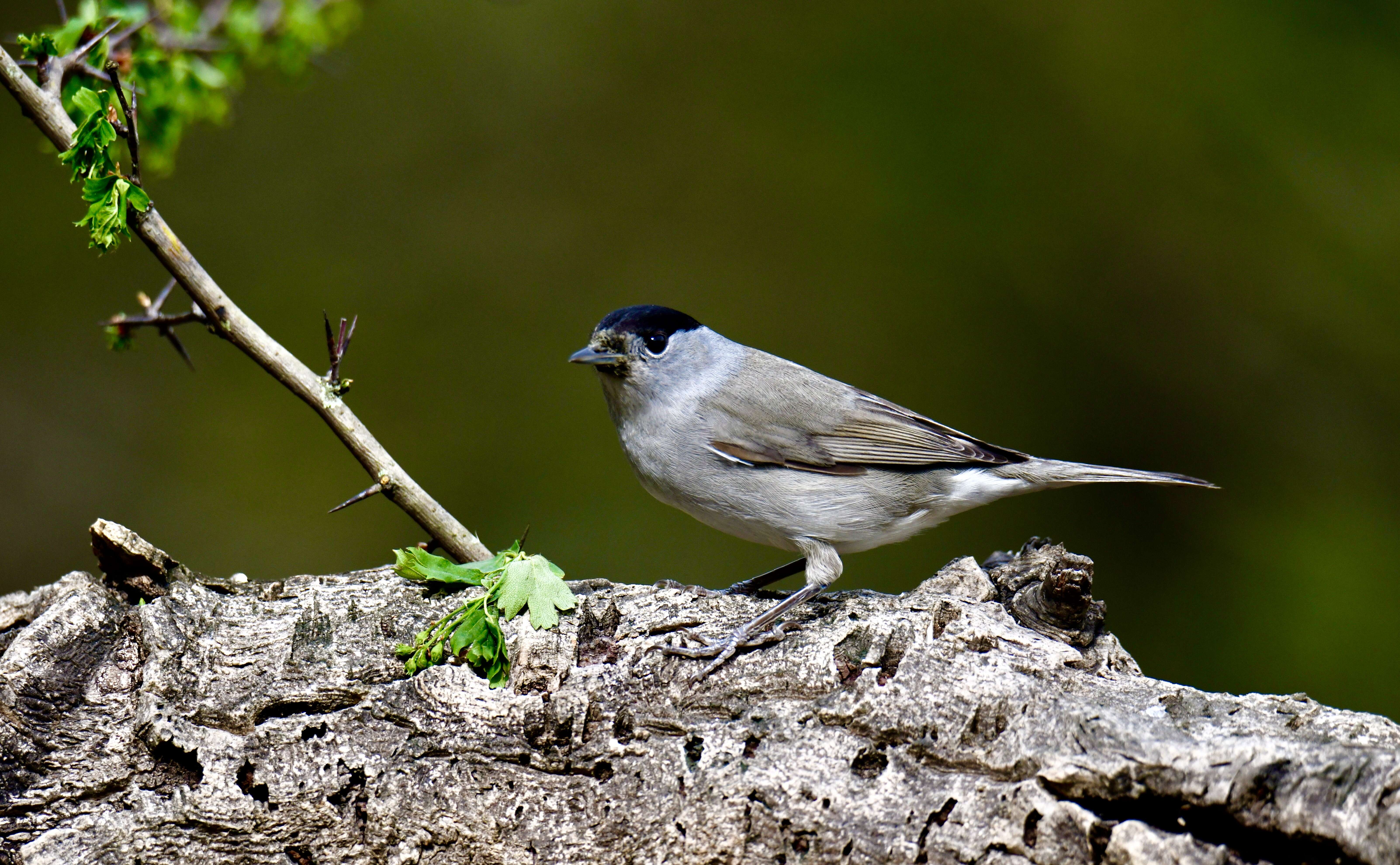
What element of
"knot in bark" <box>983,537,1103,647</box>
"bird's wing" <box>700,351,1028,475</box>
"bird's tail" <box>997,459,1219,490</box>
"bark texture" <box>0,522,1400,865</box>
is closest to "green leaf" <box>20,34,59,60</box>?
"bark texture" <box>0,522,1400,865</box>

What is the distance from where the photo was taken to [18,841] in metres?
2.35

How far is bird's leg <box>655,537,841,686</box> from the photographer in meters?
2.57

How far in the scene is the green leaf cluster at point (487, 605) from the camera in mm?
2602

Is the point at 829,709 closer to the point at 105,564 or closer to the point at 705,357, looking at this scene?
the point at 705,357

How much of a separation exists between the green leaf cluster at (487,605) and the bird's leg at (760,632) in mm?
365

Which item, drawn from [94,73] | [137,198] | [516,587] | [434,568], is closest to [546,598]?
[516,587]

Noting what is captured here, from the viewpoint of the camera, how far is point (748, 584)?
3.38 m

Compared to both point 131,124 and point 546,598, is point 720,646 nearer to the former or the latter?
point 546,598

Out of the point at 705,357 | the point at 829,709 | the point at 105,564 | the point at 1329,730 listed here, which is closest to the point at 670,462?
the point at 705,357

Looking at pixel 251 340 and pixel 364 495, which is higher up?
pixel 251 340

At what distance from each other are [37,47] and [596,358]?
177cm

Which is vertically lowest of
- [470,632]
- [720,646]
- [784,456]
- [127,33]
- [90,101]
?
[720,646]

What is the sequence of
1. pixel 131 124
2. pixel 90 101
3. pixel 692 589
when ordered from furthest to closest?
pixel 692 589, pixel 90 101, pixel 131 124

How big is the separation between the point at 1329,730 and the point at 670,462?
6.55 ft
